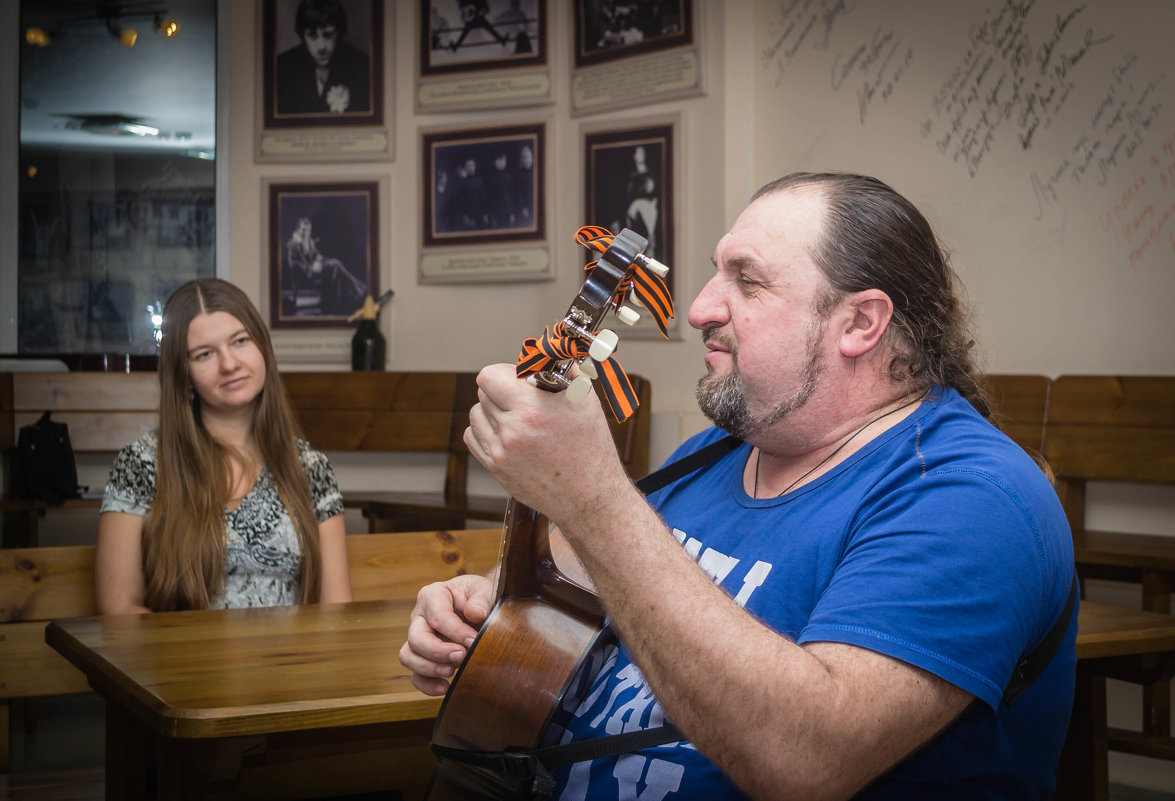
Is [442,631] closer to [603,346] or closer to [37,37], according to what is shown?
[603,346]

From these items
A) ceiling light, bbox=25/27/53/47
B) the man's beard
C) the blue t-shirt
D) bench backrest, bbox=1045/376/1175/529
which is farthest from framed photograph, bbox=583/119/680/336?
the blue t-shirt

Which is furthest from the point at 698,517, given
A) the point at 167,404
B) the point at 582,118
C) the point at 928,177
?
the point at 582,118

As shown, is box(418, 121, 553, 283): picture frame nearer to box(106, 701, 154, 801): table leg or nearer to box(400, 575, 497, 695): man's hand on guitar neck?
box(106, 701, 154, 801): table leg

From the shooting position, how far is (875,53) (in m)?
4.15

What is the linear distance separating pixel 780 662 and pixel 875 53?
360 centimetres

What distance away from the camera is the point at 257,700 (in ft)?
4.69

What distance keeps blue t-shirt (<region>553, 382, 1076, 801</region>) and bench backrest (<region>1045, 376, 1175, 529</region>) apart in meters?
2.40

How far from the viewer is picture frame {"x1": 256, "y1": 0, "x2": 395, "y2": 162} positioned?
209 inches

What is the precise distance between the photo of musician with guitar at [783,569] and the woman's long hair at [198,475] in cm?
113

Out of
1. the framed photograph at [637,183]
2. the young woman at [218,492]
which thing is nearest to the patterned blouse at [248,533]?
the young woman at [218,492]

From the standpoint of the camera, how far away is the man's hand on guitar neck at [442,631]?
1.47 m

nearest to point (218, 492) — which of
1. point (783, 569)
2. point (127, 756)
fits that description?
point (127, 756)

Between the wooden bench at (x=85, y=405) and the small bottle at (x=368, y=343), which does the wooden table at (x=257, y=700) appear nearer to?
the wooden bench at (x=85, y=405)

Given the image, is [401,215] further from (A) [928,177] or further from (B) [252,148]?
(A) [928,177]
